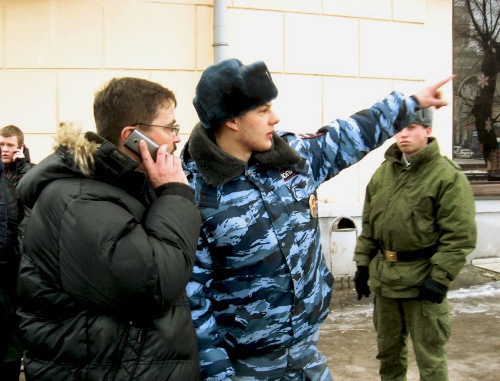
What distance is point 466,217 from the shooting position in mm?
3188

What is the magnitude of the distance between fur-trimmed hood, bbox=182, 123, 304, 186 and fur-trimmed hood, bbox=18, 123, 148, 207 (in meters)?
0.36

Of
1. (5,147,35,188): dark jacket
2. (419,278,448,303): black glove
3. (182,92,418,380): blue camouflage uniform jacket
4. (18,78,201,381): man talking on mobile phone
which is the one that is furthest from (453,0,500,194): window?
(18,78,201,381): man talking on mobile phone

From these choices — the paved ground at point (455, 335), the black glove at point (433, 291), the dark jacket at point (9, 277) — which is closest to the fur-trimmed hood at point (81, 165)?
the dark jacket at point (9, 277)

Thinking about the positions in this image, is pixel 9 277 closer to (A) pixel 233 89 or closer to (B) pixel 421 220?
(A) pixel 233 89

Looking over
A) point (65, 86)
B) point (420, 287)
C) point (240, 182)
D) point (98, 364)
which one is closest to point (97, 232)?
point (98, 364)

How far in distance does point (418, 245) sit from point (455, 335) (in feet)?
6.53

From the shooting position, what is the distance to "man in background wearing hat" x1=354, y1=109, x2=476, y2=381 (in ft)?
10.5

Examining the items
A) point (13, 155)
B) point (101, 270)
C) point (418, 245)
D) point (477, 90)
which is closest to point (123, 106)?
point (101, 270)

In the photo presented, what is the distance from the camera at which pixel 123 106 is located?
A: 1833mm

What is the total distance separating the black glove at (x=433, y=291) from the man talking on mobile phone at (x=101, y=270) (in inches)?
70.8

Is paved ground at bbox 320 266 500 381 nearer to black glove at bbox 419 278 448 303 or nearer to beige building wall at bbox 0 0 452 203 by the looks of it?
black glove at bbox 419 278 448 303

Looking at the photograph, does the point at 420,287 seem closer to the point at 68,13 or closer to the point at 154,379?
the point at 154,379

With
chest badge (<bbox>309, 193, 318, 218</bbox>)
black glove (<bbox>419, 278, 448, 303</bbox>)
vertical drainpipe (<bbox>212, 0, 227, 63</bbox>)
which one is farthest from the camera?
vertical drainpipe (<bbox>212, 0, 227, 63</bbox>)

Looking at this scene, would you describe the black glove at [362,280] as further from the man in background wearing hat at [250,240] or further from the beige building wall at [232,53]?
the beige building wall at [232,53]
